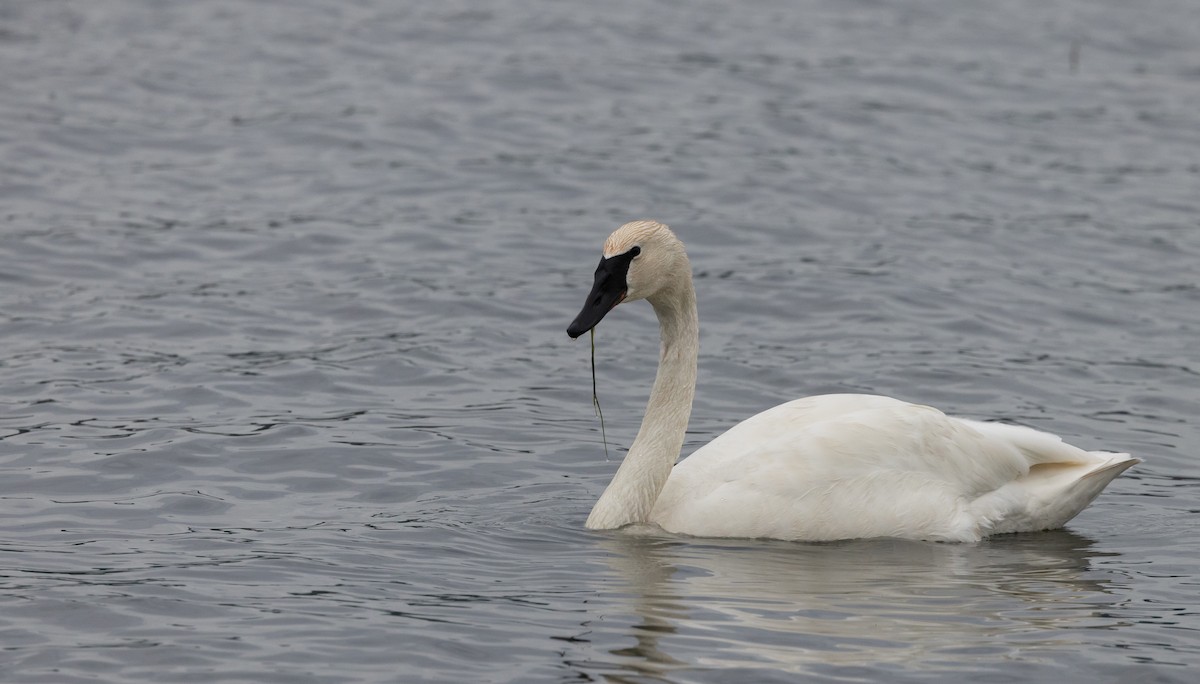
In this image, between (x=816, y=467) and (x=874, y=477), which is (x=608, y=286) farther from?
(x=874, y=477)

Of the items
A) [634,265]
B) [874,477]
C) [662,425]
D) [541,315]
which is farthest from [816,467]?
[541,315]

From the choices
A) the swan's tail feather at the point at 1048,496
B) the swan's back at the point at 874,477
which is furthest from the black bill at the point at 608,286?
the swan's tail feather at the point at 1048,496

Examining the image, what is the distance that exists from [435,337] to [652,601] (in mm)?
5275

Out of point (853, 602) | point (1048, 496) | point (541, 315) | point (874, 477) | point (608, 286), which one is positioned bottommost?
point (853, 602)

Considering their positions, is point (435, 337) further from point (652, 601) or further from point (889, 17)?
point (889, 17)

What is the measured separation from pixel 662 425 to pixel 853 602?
1.92 meters

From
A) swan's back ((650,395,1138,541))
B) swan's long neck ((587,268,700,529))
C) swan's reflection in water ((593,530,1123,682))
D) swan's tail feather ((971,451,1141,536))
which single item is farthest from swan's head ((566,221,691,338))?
swan's tail feather ((971,451,1141,536))

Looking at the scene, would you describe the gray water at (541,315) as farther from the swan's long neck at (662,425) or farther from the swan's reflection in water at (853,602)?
the swan's long neck at (662,425)

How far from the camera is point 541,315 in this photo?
532 inches

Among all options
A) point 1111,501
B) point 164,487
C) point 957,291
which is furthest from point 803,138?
point 164,487

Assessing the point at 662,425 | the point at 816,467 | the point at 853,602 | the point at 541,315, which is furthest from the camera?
the point at 541,315

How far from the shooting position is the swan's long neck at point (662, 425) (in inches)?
362

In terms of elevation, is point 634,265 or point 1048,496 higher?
point 634,265

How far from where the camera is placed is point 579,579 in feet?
26.9
